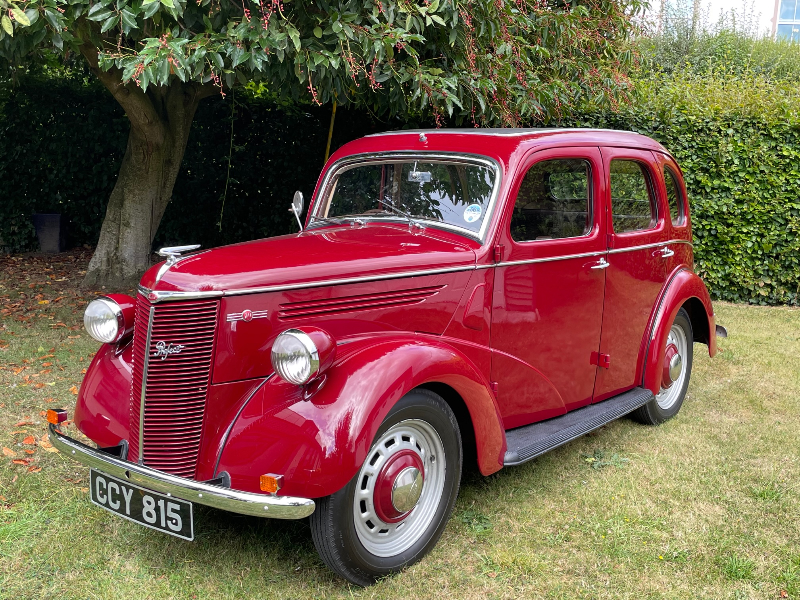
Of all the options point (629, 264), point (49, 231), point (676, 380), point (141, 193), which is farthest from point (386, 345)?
point (49, 231)

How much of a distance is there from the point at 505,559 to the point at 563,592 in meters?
0.30

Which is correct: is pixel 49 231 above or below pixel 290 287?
below

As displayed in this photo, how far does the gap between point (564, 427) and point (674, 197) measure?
210 centimetres

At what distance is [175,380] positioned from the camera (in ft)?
9.20

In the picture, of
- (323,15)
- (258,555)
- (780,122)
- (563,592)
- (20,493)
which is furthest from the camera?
(780,122)

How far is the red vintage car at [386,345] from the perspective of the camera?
8.82 ft

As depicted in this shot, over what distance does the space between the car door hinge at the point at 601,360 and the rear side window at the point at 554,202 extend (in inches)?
28.9

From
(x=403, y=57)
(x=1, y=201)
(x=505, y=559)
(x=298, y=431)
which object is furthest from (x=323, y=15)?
(x=1, y=201)

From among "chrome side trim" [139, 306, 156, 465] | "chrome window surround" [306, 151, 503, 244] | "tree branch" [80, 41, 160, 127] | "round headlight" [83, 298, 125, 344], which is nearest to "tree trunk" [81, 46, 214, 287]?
"tree branch" [80, 41, 160, 127]

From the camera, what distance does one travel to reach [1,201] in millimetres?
9781

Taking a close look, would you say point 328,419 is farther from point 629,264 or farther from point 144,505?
point 629,264

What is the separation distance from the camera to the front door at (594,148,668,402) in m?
4.19

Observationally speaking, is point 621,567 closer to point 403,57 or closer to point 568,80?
point 403,57

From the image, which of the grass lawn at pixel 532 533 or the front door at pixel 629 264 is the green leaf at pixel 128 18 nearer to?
the grass lawn at pixel 532 533
